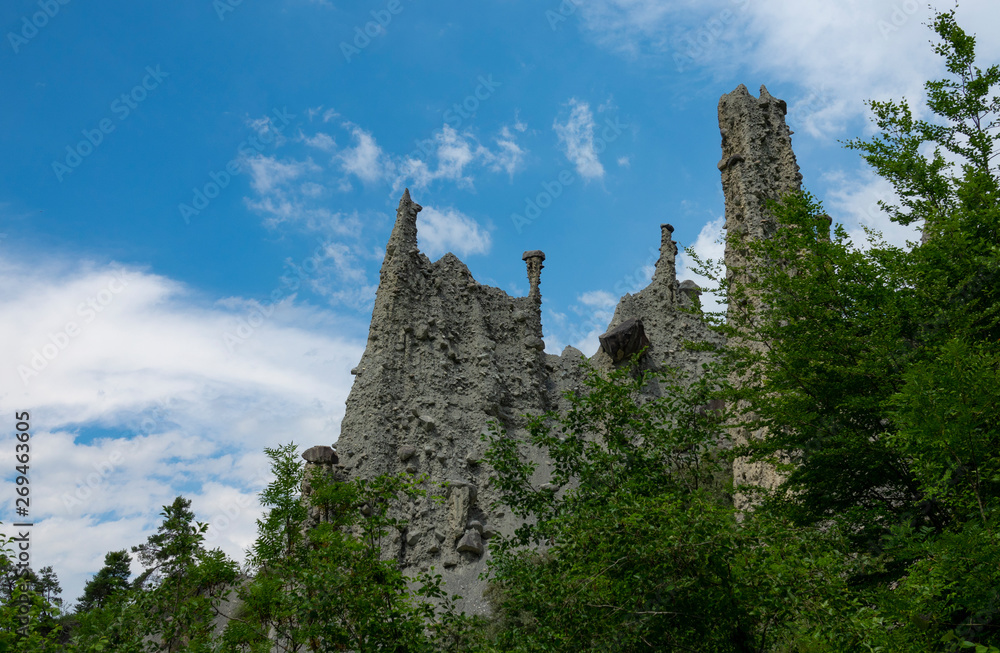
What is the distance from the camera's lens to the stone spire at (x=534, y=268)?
3547 centimetres

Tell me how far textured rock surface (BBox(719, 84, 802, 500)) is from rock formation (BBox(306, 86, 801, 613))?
0.13ft

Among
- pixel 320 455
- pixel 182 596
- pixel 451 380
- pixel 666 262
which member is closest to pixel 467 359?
pixel 451 380

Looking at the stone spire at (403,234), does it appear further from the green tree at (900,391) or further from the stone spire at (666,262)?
the green tree at (900,391)

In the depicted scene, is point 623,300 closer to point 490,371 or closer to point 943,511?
point 490,371

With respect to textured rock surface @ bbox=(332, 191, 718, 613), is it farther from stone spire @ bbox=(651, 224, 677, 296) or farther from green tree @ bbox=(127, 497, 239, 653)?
green tree @ bbox=(127, 497, 239, 653)

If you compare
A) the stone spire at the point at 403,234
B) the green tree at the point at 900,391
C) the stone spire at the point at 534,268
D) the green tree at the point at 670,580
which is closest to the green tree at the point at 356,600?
the green tree at the point at 670,580

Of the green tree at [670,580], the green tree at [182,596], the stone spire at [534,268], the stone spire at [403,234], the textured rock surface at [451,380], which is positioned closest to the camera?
the green tree at [670,580]

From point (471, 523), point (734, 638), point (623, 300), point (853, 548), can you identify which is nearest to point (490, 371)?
point (471, 523)

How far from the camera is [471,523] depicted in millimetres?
25172

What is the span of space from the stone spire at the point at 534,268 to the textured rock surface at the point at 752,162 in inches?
564

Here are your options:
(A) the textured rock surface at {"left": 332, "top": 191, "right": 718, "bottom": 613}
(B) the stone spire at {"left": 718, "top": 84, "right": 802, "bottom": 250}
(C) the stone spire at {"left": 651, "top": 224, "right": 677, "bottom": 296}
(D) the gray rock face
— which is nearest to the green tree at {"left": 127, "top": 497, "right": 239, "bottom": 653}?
(A) the textured rock surface at {"left": 332, "top": 191, "right": 718, "bottom": 613}

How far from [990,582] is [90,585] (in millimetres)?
41156

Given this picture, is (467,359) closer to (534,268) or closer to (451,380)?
(451,380)

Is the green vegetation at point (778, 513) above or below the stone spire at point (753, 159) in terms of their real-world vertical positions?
below
